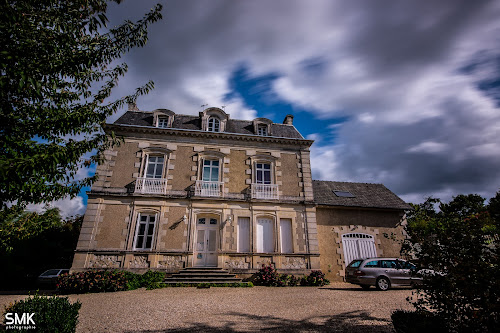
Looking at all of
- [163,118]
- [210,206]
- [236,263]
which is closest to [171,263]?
[236,263]

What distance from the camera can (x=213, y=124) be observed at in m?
14.1

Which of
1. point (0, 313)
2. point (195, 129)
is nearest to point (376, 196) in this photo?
point (195, 129)

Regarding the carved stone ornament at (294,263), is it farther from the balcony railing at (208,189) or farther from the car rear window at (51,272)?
the car rear window at (51,272)

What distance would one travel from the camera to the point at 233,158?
1349cm

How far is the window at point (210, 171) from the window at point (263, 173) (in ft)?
7.04

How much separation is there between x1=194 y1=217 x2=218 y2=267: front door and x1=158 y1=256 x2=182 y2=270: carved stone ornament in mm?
804

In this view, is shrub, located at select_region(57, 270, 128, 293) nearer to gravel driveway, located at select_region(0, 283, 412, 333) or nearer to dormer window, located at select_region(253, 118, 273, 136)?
gravel driveway, located at select_region(0, 283, 412, 333)

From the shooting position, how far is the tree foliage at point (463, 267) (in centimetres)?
331

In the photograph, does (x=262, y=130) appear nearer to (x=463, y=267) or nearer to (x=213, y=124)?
(x=213, y=124)

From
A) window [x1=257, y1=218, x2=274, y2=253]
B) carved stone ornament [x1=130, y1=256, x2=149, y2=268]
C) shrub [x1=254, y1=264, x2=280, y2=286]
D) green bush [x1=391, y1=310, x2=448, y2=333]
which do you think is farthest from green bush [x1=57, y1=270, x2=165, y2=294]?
green bush [x1=391, y1=310, x2=448, y2=333]

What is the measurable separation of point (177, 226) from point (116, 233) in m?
2.66

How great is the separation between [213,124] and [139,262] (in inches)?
307

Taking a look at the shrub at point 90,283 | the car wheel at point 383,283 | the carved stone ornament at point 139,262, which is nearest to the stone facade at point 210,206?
the carved stone ornament at point 139,262

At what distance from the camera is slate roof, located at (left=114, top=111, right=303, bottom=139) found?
1365cm
